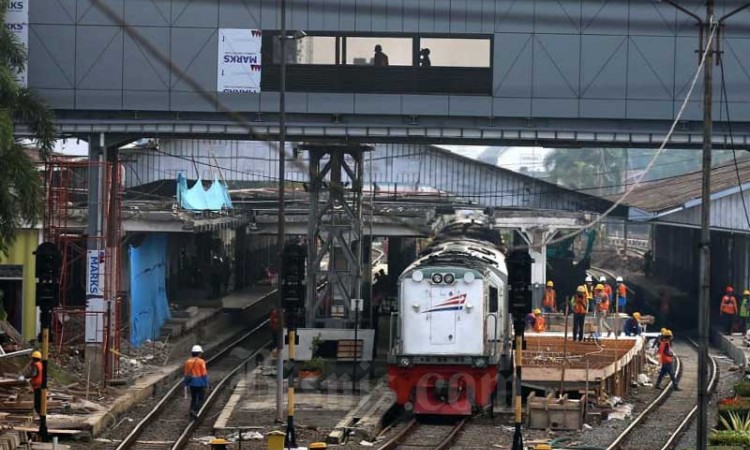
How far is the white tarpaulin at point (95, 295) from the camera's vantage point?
28406mm

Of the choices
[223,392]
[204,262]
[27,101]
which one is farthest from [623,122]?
[204,262]

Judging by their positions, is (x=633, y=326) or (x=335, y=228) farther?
(x=633, y=326)

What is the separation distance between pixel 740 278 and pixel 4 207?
27.9 metres

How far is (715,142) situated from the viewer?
28.9 meters

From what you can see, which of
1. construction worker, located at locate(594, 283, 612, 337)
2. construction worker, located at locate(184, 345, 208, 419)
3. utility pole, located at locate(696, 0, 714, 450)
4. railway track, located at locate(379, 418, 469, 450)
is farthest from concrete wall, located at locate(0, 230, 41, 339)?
utility pole, located at locate(696, 0, 714, 450)

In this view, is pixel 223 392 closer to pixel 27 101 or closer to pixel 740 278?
pixel 27 101

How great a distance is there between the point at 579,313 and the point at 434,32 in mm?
7657

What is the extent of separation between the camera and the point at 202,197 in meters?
40.0

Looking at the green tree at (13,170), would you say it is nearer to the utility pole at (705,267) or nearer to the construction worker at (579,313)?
the utility pole at (705,267)

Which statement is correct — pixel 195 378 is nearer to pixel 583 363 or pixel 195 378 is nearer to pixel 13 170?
pixel 13 170

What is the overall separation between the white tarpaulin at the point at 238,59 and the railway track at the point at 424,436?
369 inches

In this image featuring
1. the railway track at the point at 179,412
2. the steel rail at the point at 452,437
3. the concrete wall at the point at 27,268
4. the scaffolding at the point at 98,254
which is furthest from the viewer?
the concrete wall at the point at 27,268

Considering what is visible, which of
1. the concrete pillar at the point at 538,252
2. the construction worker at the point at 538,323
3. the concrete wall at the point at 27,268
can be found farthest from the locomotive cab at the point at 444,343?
the concrete pillar at the point at 538,252

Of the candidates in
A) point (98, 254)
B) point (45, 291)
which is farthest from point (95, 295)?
point (45, 291)
